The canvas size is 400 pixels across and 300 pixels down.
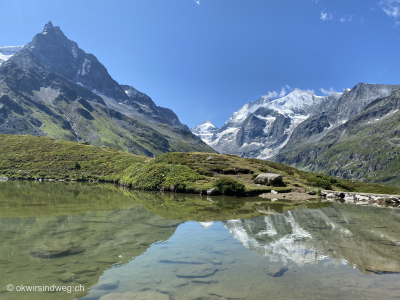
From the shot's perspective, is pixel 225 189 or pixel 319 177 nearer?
pixel 225 189

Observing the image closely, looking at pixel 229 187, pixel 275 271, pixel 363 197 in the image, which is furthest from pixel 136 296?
pixel 363 197

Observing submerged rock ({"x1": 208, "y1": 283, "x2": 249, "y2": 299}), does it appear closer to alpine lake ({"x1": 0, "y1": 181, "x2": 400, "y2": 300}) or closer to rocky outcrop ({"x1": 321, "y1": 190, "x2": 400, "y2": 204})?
alpine lake ({"x1": 0, "y1": 181, "x2": 400, "y2": 300})

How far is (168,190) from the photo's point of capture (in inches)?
1913

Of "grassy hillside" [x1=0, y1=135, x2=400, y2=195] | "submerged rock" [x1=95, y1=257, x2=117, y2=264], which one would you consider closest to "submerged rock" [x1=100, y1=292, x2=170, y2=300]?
"submerged rock" [x1=95, y1=257, x2=117, y2=264]

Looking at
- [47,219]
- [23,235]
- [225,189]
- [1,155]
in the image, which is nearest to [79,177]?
[1,155]

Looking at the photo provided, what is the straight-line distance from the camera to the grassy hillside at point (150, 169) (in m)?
48.8

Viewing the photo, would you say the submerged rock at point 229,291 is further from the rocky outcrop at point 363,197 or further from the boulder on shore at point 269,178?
the boulder on shore at point 269,178

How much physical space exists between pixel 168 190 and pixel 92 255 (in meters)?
37.4

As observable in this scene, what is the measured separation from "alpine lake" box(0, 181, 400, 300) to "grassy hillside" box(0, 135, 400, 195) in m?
25.9

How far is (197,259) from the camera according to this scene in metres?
11.5

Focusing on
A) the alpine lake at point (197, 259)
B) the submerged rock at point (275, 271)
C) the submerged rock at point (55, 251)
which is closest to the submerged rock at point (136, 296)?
the alpine lake at point (197, 259)

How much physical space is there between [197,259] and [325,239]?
8.90 meters

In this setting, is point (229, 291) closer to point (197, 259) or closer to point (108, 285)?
point (197, 259)

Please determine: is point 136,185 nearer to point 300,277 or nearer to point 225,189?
point 225,189
